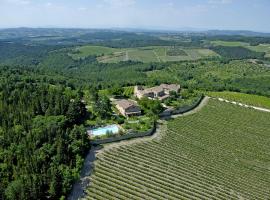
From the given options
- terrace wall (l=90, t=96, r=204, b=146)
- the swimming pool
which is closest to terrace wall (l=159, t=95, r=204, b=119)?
terrace wall (l=90, t=96, r=204, b=146)

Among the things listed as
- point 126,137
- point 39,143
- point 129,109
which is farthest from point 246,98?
point 39,143

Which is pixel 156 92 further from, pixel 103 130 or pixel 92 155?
pixel 92 155

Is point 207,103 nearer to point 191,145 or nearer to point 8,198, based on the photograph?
point 191,145

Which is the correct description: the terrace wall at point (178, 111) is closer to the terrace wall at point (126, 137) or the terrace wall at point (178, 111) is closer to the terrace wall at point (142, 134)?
the terrace wall at point (142, 134)

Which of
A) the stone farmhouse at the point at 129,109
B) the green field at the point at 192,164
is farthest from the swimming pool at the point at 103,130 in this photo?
the stone farmhouse at the point at 129,109

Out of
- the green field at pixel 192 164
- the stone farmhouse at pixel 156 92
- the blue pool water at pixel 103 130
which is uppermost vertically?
the stone farmhouse at pixel 156 92

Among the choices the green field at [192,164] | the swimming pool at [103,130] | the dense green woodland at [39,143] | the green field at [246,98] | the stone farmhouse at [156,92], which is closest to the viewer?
the dense green woodland at [39,143]

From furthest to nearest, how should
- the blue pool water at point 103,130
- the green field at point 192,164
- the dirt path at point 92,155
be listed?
the blue pool water at point 103,130 < the green field at point 192,164 < the dirt path at point 92,155

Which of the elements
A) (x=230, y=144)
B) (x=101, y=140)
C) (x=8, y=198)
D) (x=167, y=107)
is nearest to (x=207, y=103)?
(x=167, y=107)
